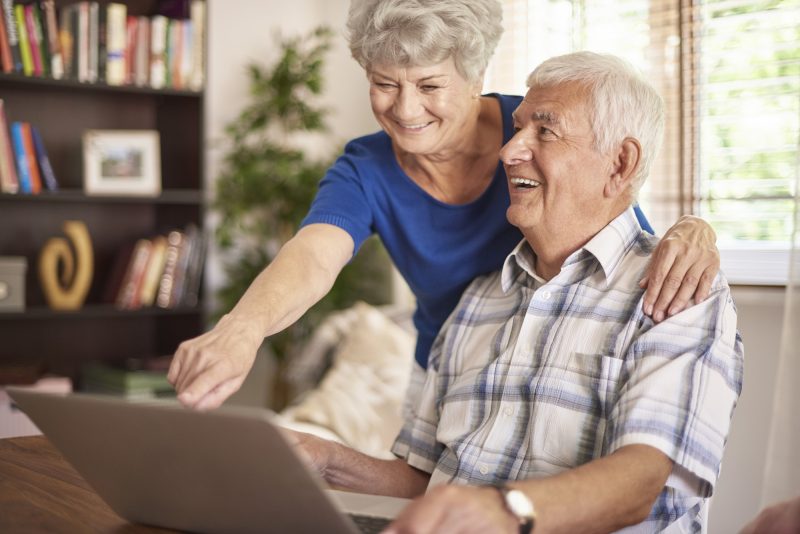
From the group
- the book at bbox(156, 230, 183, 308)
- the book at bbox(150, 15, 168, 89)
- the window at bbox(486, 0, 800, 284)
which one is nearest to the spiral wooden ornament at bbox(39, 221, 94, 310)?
the book at bbox(156, 230, 183, 308)

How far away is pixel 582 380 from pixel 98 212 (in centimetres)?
322

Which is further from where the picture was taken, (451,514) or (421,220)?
(421,220)

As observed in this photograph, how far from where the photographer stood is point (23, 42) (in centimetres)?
357

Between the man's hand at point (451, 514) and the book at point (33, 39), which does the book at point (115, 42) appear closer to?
the book at point (33, 39)

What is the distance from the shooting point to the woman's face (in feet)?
5.23

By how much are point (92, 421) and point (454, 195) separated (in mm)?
934

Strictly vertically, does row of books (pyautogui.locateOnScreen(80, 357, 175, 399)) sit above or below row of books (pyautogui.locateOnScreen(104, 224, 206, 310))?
below

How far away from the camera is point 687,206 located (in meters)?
3.15

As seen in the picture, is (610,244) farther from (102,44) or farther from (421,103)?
(102,44)

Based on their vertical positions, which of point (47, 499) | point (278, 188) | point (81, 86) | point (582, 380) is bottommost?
point (47, 499)

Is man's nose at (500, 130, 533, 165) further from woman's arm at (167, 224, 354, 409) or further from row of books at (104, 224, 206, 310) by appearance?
row of books at (104, 224, 206, 310)

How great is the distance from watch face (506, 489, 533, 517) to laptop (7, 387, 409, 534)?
155mm

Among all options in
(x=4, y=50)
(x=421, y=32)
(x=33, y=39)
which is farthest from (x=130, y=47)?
(x=421, y=32)

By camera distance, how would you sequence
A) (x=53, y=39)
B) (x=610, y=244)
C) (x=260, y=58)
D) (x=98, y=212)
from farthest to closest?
(x=260, y=58) → (x=98, y=212) → (x=53, y=39) → (x=610, y=244)
